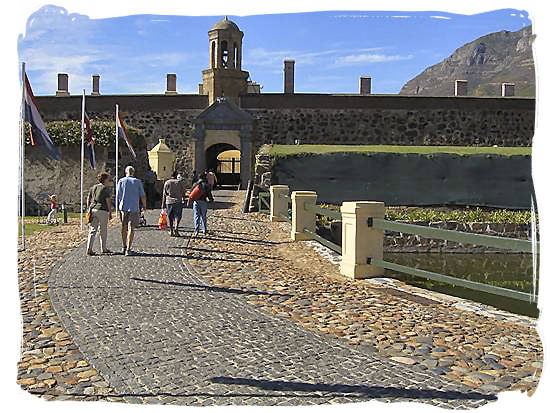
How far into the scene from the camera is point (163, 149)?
22312mm

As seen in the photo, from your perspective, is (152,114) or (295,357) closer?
(295,357)

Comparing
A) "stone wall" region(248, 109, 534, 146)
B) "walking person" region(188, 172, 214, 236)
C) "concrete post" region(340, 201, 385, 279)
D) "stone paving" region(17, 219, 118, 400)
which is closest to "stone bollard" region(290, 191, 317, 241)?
"walking person" region(188, 172, 214, 236)

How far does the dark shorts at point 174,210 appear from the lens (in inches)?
447

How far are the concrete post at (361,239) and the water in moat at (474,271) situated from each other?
1587mm

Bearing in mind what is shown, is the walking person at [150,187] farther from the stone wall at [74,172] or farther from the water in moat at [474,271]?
the water in moat at [474,271]

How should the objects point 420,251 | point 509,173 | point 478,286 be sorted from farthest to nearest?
point 509,173
point 420,251
point 478,286

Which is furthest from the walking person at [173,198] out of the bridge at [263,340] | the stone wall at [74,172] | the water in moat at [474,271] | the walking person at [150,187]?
the walking person at [150,187]

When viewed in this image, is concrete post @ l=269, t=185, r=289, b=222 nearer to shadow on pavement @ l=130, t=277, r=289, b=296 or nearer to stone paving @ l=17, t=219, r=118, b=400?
shadow on pavement @ l=130, t=277, r=289, b=296

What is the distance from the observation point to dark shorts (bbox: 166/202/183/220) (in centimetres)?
1135

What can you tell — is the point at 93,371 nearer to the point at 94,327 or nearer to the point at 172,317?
the point at 94,327

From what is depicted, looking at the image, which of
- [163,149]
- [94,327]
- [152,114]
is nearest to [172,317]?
[94,327]

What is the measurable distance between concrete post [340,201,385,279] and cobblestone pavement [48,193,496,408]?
134cm

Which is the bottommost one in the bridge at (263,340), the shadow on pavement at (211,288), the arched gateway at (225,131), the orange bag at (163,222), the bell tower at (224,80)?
the shadow on pavement at (211,288)

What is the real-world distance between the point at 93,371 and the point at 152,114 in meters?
23.2
